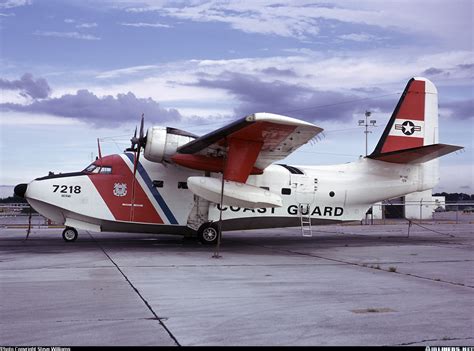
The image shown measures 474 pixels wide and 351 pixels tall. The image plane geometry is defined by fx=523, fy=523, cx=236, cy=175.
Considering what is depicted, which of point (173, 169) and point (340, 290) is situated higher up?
point (173, 169)

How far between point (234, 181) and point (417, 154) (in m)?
7.26

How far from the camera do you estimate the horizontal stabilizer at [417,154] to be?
18.4 metres

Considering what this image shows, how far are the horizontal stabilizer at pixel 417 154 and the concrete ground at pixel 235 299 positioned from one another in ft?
16.3

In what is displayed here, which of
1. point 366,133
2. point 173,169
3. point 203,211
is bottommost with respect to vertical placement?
point 203,211

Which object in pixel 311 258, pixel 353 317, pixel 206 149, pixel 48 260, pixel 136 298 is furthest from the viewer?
pixel 206 149

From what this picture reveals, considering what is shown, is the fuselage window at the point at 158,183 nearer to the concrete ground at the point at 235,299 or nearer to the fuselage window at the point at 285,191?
the concrete ground at the point at 235,299

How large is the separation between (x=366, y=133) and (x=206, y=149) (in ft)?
156

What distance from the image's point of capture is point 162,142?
17.6 meters

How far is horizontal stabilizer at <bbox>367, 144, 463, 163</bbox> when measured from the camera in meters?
18.4

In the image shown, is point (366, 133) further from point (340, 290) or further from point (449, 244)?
point (340, 290)

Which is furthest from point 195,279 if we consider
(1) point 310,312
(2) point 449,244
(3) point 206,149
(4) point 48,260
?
(2) point 449,244

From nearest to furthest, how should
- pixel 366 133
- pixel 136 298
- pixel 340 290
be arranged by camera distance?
pixel 136 298
pixel 340 290
pixel 366 133

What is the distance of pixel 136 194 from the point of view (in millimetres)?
18484

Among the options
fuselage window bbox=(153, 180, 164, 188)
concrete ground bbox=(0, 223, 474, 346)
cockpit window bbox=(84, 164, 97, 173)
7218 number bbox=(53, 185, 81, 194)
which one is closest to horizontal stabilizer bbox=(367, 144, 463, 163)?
concrete ground bbox=(0, 223, 474, 346)
